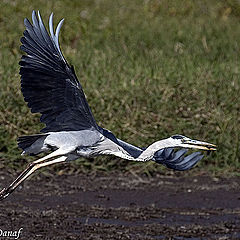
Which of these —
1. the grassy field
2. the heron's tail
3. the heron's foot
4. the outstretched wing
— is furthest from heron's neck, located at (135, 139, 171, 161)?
the grassy field

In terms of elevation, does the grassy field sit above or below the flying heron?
below

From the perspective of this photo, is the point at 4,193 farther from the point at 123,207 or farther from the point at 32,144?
the point at 123,207

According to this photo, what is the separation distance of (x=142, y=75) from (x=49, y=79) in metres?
3.25

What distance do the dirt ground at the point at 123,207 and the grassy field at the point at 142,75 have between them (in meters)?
0.23

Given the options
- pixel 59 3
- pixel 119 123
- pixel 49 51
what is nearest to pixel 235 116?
pixel 119 123

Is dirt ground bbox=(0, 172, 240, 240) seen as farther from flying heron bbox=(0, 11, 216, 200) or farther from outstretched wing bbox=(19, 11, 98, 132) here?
outstretched wing bbox=(19, 11, 98, 132)

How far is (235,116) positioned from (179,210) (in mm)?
1497

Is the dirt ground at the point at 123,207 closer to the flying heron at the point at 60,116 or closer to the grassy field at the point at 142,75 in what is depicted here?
the grassy field at the point at 142,75

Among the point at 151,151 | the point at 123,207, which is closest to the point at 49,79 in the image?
the point at 151,151

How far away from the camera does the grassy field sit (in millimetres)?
7633

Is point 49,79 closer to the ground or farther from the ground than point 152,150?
farther from the ground

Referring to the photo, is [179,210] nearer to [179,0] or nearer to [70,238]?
[70,238]

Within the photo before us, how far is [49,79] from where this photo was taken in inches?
Result: 208

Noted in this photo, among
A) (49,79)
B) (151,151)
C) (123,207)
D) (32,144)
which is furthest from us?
(123,207)
